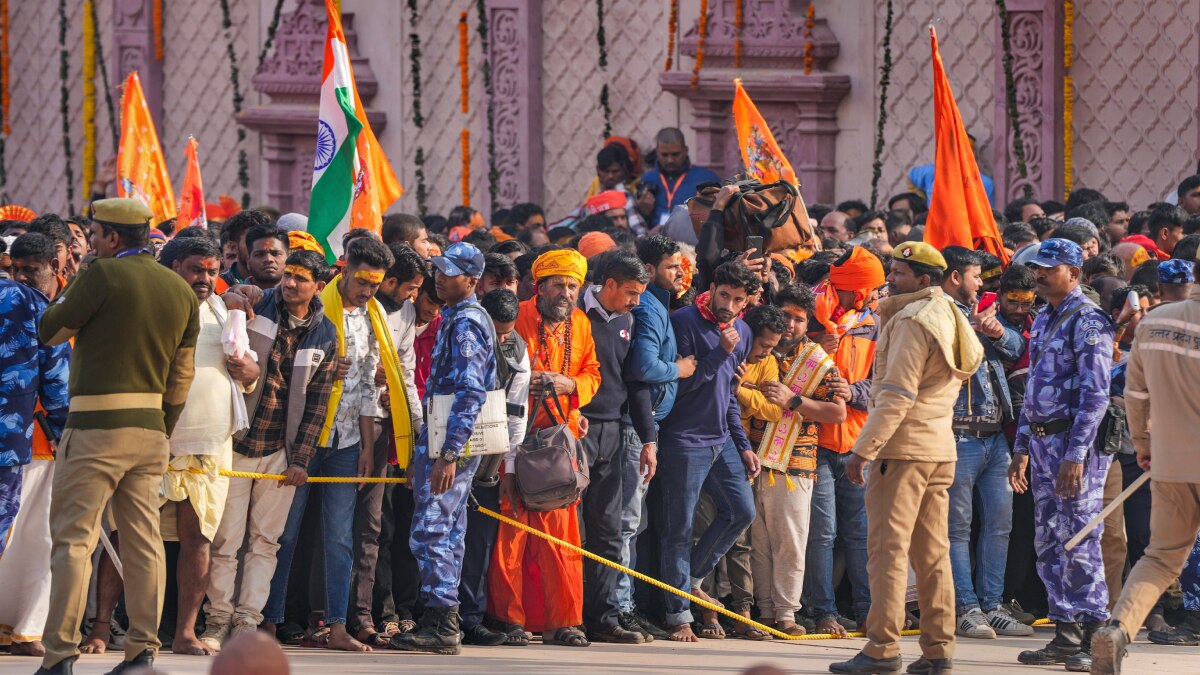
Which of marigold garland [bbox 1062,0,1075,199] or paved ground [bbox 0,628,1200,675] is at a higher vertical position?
marigold garland [bbox 1062,0,1075,199]

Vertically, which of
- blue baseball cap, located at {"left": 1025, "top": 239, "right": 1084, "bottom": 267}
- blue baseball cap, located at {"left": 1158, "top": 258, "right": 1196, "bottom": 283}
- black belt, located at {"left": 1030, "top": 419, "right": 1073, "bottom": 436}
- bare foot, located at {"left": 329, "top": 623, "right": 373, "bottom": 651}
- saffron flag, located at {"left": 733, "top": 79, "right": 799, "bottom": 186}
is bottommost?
bare foot, located at {"left": 329, "top": 623, "right": 373, "bottom": 651}

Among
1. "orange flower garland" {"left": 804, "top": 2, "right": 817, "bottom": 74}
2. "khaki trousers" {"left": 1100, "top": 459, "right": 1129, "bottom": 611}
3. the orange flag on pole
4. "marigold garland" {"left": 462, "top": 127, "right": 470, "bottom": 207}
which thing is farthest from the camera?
"marigold garland" {"left": 462, "top": 127, "right": 470, "bottom": 207}

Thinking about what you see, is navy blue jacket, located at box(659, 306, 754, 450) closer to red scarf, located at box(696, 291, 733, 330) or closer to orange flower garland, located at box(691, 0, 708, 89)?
red scarf, located at box(696, 291, 733, 330)

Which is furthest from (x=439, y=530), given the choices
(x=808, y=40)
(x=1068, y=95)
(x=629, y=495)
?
(x=808, y=40)

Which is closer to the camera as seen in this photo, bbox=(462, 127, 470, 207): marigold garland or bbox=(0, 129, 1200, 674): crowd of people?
bbox=(0, 129, 1200, 674): crowd of people

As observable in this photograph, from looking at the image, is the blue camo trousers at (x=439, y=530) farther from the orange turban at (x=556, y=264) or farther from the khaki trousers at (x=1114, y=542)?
the khaki trousers at (x=1114, y=542)

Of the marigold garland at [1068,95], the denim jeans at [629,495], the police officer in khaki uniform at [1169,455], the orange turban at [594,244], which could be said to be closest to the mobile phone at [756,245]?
the orange turban at [594,244]

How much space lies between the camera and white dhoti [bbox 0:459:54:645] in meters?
8.53

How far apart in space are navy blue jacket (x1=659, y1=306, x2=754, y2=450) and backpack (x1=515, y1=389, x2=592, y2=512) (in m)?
0.62

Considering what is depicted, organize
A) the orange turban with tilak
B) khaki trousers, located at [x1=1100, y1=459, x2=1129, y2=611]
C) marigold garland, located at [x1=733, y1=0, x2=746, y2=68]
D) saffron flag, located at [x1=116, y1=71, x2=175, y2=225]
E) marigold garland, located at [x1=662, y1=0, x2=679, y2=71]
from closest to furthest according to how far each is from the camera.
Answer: khaki trousers, located at [x1=1100, y1=459, x2=1129, y2=611] < the orange turban with tilak < saffron flag, located at [x1=116, y1=71, x2=175, y2=225] < marigold garland, located at [x1=733, y1=0, x2=746, y2=68] < marigold garland, located at [x1=662, y1=0, x2=679, y2=71]

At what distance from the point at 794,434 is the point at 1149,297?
1.99 meters

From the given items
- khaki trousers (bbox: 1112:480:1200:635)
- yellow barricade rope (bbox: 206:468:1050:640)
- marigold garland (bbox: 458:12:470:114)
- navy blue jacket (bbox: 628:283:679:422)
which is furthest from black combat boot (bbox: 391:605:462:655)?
marigold garland (bbox: 458:12:470:114)

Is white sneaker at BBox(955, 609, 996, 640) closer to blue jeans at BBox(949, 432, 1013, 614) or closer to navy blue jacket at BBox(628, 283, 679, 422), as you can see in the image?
blue jeans at BBox(949, 432, 1013, 614)

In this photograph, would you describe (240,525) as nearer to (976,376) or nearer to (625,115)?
(976,376)
